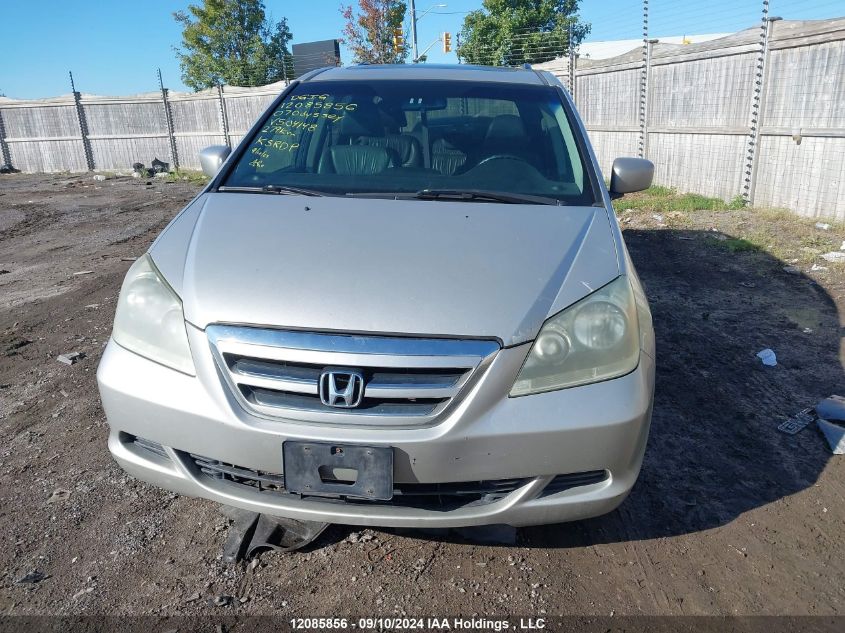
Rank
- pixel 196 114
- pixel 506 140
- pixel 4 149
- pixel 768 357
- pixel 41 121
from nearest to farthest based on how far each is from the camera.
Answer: pixel 506 140 < pixel 768 357 < pixel 196 114 < pixel 41 121 < pixel 4 149

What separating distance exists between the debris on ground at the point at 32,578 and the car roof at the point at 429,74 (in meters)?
2.77

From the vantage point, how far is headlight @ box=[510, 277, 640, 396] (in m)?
1.99

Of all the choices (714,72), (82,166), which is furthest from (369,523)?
(82,166)

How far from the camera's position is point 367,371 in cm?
194

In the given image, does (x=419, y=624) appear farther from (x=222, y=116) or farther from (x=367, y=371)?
(x=222, y=116)

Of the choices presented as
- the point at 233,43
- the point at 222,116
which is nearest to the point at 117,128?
the point at 222,116

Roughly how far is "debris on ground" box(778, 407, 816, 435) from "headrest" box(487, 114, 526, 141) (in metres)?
2.08

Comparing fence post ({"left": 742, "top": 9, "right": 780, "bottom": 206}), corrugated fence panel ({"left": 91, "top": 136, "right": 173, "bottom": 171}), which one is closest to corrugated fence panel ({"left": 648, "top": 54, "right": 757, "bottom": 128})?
fence post ({"left": 742, "top": 9, "right": 780, "bottom": 206})

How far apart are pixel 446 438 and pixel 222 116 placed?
61.6 feet

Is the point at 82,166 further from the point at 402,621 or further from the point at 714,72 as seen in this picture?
the point at 402,621

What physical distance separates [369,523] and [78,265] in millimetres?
6696

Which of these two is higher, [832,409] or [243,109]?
[243,109]

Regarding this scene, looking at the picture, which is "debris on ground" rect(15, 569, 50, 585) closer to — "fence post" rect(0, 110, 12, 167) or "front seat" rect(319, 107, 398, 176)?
"front seat" rect(319, 107, 398, 176)

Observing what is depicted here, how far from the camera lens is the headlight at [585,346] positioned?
199 cm
